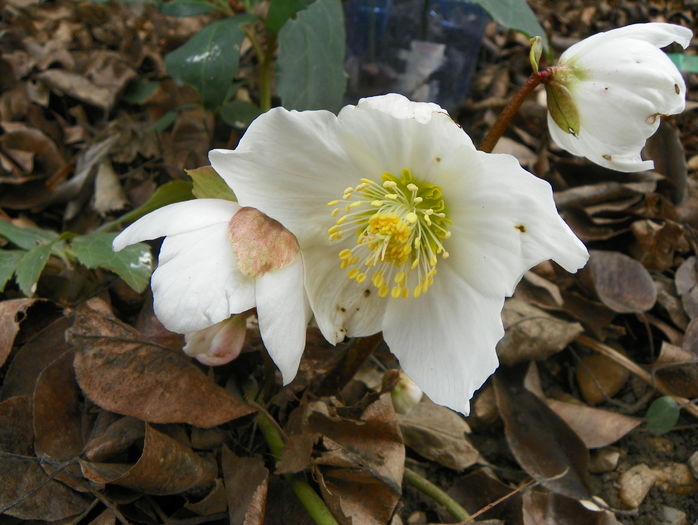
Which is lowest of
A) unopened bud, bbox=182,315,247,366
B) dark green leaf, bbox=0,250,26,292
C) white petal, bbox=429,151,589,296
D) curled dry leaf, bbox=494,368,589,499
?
curled dry leaf, bbox=494,368,589,499

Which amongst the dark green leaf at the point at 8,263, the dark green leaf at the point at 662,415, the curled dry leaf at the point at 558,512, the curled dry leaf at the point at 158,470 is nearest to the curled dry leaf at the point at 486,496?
the curled dry leaf at the point at 558,512

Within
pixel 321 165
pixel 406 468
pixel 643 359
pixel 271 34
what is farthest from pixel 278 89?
pixel 643 359

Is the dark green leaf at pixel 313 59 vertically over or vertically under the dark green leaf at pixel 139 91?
over

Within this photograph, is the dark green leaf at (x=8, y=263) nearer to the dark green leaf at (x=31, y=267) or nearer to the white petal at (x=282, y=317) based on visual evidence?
the dark green leaf at (x=31, y=267)

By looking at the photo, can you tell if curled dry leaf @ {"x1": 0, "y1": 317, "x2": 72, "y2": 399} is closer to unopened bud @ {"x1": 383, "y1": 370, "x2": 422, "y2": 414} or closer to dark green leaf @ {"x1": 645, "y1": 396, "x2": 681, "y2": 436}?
unopened bud @ {"x1": 383, "y1": 370, "x2": 422, "y2": 414}

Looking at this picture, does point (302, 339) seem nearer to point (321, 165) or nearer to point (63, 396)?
point (321, 165)

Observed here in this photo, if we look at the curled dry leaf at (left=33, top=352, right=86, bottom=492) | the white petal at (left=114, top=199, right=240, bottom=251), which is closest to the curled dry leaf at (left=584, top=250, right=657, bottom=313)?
the white petal at (left=114, top=199, right=240, bottom=251)
